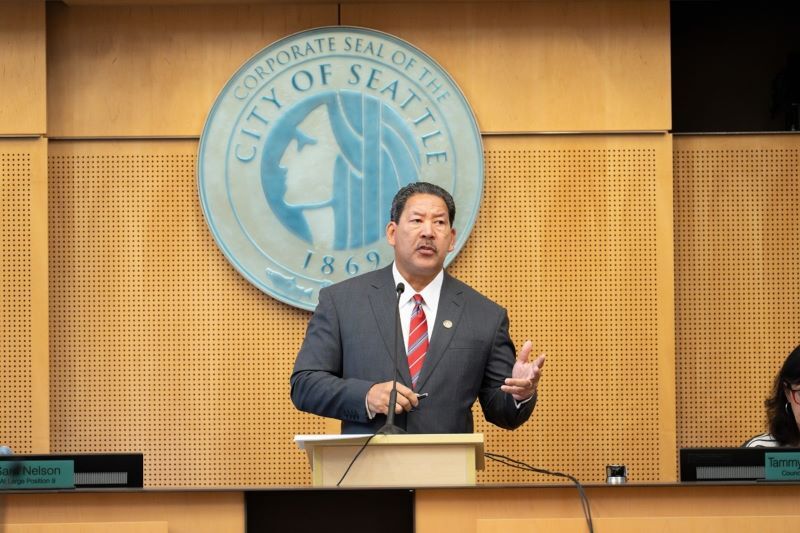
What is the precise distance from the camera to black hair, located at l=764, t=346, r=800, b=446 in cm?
431

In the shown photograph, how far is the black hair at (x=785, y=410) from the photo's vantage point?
4312 mm

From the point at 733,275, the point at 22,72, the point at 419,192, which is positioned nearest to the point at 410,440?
the point at 419,192

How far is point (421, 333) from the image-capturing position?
3971 millimetres

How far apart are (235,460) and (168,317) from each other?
2.74 feet

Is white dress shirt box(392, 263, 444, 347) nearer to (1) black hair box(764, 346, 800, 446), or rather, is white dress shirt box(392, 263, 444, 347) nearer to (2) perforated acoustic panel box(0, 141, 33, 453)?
(1) black hair box(764, 346, 800, 446)

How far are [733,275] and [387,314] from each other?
9.60 feet

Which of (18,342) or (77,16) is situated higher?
(77,16)

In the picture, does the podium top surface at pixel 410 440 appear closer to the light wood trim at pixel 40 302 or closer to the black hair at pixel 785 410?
the black hair at pixel 785 410

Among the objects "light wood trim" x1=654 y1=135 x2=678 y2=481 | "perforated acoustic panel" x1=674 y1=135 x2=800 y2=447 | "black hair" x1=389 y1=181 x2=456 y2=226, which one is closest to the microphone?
"black hair" x1=389 y1=181 x2=456 y2=226

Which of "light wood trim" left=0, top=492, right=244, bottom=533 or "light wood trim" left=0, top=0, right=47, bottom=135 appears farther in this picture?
"light wood trim" left=0, top=0, right=47, bottom=135

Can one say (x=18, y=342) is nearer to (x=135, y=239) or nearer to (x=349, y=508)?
(x=135, y=239)

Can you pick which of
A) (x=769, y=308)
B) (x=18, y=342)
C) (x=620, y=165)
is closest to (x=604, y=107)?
(x=620, y=165)

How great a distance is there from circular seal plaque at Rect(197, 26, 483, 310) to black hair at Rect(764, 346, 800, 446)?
6.64 feet

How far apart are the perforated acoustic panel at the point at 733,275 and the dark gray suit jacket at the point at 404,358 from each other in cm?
241
